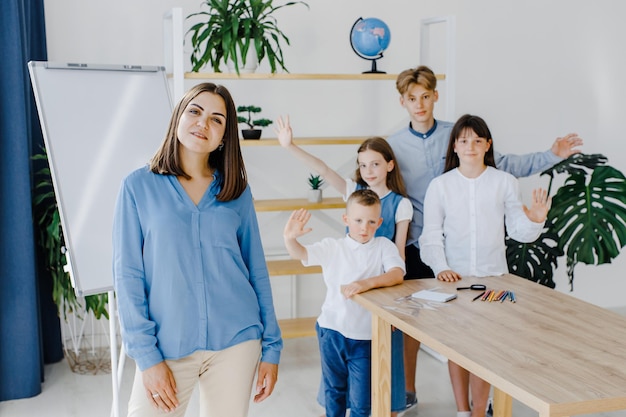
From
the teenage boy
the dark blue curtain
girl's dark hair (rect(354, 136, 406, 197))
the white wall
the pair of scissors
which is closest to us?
the pair of scissors

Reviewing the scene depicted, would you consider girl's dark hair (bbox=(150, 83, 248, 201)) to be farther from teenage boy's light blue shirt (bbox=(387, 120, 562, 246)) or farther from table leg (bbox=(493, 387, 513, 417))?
table leg (bbox=(493, 387, 513, 417))

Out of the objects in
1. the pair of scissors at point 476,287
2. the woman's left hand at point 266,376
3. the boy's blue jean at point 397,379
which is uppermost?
the pair of scissors at point 476,287

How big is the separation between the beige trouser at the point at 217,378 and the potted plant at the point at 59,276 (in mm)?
2021

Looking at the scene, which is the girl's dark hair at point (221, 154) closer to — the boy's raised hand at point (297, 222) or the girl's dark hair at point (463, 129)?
the boy's raised hand at point (297, 222)

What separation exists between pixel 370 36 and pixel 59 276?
2.08 meters

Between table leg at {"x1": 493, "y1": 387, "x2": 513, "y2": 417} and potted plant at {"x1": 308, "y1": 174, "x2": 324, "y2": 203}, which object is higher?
potted plant at {"x1": 308, "y1": 174, "x2": 324, "y2": 203}

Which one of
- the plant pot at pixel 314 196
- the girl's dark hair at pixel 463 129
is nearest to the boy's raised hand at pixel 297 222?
the girl's dark hair at pixel 463 129

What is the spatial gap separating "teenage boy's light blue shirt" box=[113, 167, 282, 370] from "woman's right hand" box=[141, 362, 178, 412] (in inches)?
0.8

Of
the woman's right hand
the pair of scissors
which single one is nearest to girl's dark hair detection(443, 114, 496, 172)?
the pair of scissors

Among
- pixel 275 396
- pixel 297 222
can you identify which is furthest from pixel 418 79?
pixel 275 396

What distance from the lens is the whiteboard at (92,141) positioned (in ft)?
8.65

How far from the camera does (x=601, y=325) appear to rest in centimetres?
226

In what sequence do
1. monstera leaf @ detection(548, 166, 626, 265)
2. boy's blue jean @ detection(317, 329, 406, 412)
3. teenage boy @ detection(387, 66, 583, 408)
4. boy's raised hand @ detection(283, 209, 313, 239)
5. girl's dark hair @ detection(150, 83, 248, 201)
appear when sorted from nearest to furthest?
girl's dark hair @ detection(150, 83, 248, 201), boy's raised hand @ detection(283, 209, 313, 239), boy's blue jean @ detection(317, 329, 406, 412), teenage boy @ detection(387, 66, 583, 408), monstera leaf @ detection(548, 166, 626, 265)

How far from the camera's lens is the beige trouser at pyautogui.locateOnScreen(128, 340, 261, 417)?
179 centimetres
